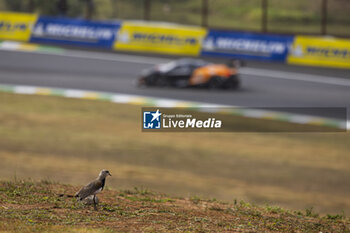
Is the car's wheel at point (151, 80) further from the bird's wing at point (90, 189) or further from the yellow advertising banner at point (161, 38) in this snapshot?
the bird's wing at point (90, 189)

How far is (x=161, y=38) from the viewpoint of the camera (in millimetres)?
36281

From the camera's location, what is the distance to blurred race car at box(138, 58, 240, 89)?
31781mm

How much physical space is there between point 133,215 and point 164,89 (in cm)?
2206

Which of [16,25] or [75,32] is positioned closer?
[75,32]

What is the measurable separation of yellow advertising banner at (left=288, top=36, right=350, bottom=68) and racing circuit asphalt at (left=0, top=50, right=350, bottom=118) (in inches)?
24.1

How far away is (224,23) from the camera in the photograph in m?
50.9

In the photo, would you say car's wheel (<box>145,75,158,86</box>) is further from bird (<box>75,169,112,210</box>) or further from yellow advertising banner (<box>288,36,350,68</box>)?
bird (<box>75,169,112,210</box>)

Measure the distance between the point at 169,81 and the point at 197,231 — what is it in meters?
23.1

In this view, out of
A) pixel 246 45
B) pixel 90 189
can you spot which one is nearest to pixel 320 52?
pixel 246 45

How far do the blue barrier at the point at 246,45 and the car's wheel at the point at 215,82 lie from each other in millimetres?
3711

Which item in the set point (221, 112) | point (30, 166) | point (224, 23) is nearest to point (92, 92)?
point (221, 112)


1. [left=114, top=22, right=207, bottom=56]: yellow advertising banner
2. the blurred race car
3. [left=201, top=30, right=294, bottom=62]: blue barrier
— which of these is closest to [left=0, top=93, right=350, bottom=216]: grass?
the blurred race car

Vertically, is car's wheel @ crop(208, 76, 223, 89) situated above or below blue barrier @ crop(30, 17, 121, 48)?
below

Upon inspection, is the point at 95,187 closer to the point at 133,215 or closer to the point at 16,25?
the point at 133,215
